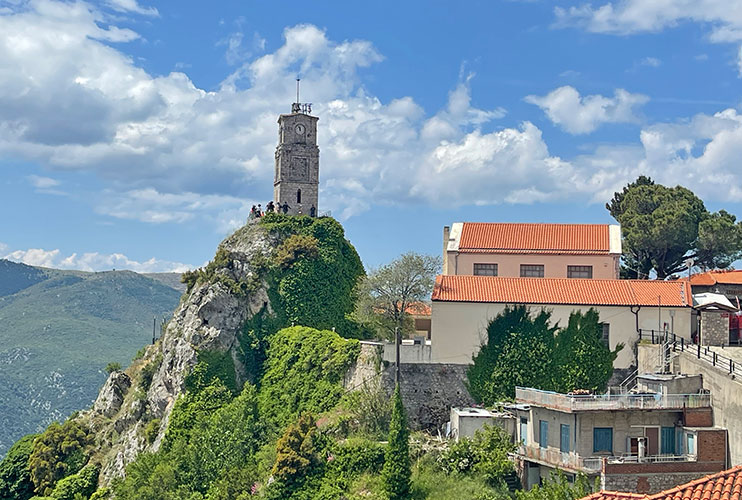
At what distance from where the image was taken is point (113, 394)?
236ft

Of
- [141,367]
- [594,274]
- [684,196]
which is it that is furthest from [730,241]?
[141,367]

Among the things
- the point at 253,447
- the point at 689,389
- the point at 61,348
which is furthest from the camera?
the point at 61,348

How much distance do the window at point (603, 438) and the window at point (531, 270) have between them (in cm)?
1877

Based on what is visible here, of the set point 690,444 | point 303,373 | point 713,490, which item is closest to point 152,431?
point 303,373

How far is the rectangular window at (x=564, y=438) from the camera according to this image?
140ft

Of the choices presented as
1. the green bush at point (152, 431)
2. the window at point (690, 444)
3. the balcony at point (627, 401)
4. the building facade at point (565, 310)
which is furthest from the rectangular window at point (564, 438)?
the green bush at point (152, 431)

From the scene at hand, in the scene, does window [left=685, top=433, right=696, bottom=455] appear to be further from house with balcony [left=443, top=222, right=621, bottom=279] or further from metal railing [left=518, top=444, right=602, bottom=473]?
house with balcony [left=443, top=222, right=621, bottom=279]

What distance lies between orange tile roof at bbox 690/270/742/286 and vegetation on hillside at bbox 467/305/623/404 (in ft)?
43.0

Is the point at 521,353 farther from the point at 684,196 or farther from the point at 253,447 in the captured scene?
the point at 684,196

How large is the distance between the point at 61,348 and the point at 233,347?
5724 inches

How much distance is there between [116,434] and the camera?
220 feet

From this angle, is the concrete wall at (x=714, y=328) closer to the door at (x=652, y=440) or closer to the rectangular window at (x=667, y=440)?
the rectangular window at (x=667, y=440)

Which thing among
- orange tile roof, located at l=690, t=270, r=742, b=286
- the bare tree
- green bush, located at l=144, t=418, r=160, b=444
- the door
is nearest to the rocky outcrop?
green bush, located at l=144, t=418, r=160, b=444

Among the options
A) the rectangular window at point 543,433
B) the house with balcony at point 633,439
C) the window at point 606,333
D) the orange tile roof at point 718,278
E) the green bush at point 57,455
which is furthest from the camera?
the green bush at point 57,455
